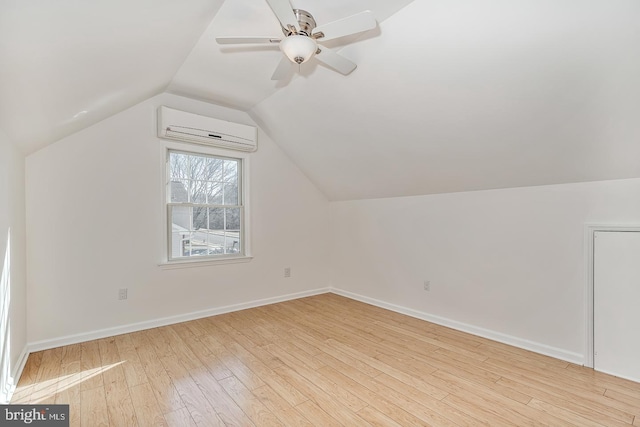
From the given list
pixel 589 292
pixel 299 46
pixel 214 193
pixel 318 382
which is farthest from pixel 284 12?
pixel 589 292

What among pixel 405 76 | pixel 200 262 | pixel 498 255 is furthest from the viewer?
pixel 200 262

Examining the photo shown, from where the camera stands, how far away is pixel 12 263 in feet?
7.07

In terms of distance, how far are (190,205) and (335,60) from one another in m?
2.44

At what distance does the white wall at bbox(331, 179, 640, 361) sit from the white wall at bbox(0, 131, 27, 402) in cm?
361

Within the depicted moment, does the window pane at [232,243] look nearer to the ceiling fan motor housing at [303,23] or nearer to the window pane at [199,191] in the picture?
the window pane at [199,191]

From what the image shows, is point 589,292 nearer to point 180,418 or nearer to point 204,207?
point 180,418

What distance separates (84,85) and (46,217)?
158 cm

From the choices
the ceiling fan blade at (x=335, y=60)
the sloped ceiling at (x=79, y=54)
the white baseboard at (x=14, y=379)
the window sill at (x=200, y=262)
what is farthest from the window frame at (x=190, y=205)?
the ceiling fan blade at (x=335, y=60)

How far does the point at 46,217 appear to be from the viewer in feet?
9.08

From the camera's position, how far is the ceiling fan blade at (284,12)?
1.58 metres

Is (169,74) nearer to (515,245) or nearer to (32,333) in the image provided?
(32,333)

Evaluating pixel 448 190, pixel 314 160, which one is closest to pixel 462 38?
pixel 448 190

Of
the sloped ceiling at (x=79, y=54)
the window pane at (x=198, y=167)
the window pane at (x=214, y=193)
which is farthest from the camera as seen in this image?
the window pane at (x=214, y=193)
